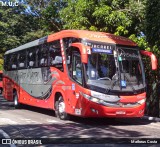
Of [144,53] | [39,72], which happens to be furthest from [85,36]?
[39,72]

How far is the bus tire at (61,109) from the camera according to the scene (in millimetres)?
12695

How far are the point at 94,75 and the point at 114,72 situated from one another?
2.49 feet

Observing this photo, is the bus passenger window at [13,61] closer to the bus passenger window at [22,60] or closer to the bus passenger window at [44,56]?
the bus passenger window at [22,60]

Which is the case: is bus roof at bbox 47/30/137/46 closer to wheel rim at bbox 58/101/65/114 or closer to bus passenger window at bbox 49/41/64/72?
bus passenger window at bbox 49/41/64/72

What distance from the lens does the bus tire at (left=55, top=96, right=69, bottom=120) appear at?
12.7m

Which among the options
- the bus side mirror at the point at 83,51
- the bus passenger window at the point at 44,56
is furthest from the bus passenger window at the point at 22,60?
the bus side mirror at the point at 83,51

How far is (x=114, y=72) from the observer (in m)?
11.5

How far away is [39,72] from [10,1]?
20108mm

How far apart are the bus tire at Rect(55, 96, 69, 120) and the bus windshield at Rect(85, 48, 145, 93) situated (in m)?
2.11

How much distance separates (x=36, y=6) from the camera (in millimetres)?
29469

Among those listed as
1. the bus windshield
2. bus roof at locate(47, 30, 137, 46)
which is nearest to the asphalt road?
the bus windshield
